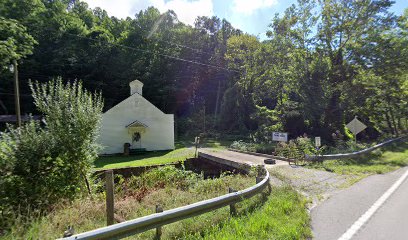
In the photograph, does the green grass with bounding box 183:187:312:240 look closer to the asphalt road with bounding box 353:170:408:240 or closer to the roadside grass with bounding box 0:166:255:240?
the roadside grass with bounding box 0:166:255:240

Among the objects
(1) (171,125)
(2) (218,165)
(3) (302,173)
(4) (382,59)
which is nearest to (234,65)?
(1) (171,125)

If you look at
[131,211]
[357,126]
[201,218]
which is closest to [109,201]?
[131,211]

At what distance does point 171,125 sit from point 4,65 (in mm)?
20349

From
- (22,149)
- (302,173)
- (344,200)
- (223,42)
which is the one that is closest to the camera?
(22,149)

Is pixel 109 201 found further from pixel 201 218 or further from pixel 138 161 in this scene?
pixel 138 161

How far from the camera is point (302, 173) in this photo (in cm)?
1216

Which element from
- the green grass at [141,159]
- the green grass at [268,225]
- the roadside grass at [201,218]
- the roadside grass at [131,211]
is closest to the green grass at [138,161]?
the green grass at [141,159]

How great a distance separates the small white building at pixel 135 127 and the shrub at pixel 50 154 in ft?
62.7

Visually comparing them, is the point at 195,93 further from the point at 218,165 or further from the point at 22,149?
the point at 22,149

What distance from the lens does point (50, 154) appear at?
7.31 metres

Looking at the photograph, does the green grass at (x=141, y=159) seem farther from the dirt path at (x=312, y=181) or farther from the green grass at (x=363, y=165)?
the green grass at (x=363, y=165)

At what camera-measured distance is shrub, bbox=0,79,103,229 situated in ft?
21.2

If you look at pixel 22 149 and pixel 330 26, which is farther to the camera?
pixel 330 26

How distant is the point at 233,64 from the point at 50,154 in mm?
40851
